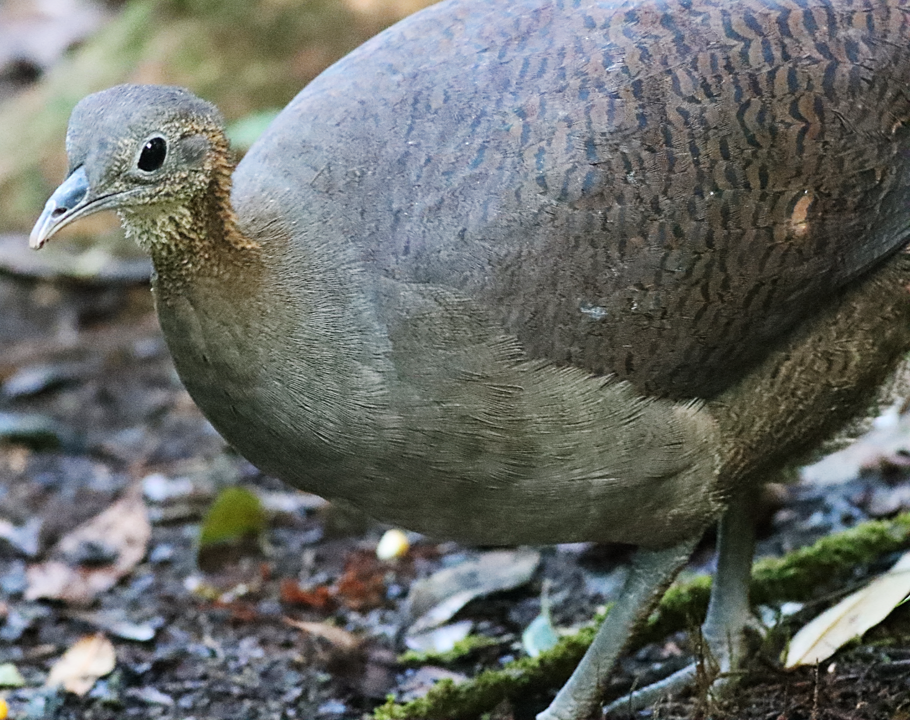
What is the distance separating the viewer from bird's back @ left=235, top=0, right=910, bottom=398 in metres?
3.74

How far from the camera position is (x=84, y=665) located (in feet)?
15.8

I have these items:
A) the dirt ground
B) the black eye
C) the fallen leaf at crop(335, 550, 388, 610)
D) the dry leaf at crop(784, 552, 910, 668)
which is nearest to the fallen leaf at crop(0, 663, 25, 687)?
the dirt ground

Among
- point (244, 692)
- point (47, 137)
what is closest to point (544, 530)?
point (244, 692)

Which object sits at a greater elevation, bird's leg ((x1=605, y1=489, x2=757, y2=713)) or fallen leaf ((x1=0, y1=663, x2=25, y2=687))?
bird's leg ((x1=605, y1=489, x2=757, y2=713))

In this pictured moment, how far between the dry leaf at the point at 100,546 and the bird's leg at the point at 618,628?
2266 mm

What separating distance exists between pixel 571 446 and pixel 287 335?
3.04 ft

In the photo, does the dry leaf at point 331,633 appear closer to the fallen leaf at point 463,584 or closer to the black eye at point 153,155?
the fallen leaf at point 463,584

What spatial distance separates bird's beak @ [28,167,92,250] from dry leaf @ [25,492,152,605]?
2.38m

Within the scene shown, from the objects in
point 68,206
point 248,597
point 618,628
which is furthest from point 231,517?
point 68,206

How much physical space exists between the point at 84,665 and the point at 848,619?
283 cm

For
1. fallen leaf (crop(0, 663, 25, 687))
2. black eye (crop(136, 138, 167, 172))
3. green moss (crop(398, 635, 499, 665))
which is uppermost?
black eye (crop(136, 138, 167, 172))

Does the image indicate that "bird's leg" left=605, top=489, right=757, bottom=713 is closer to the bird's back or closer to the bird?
the bird

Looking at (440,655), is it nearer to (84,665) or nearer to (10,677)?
(84,665)

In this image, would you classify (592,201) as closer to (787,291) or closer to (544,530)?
(787,291)
